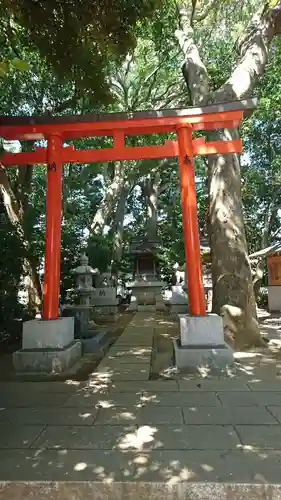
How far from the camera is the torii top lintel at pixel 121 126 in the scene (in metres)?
5.77

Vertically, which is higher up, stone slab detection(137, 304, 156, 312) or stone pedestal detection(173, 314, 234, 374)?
stone slab detection(137, 304, 156, 312)

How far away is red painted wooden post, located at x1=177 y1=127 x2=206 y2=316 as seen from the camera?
5594mm

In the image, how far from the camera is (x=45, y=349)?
5477mm

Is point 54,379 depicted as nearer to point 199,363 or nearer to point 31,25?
point 199,363

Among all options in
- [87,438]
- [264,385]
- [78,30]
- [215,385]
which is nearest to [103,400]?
[87,438]

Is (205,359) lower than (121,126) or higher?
lower

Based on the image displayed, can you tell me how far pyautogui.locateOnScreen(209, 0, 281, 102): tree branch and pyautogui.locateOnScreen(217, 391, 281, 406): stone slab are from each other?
582cm

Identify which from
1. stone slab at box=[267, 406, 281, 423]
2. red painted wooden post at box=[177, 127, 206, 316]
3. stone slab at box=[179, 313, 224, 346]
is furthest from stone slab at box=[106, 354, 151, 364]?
stone slab at box=[267, 406, 281, 423]

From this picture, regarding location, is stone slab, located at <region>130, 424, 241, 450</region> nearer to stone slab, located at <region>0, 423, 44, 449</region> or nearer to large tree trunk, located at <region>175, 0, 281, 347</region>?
stone slab, located at <region>0, 423, 44, 449</region>

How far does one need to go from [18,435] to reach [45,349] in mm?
2369

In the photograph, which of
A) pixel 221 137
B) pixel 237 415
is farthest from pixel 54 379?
pixel 221 137

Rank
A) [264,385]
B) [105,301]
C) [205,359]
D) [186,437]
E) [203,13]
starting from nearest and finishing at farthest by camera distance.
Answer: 1. [186,437]
2. [264,385]
3. [205,359]
4. [203,13]
5. [105,301]

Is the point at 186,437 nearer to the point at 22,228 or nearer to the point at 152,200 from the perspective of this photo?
the point at 22,228

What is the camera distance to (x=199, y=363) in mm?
5211
